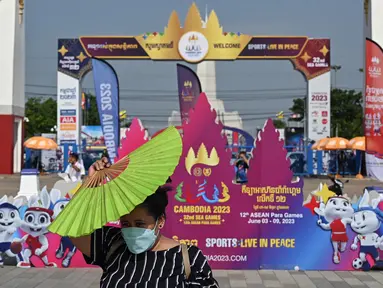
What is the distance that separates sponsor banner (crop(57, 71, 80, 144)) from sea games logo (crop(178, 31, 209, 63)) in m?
6.14

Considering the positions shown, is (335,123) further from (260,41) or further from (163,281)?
(163,281)

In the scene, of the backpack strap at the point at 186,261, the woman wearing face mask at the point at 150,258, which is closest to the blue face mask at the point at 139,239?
the woman wearing face mask at the point at 150,258

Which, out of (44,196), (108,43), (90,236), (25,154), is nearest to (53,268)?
(44,196)

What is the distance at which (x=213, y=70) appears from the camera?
186ft

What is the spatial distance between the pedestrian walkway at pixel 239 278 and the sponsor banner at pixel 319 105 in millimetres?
24040

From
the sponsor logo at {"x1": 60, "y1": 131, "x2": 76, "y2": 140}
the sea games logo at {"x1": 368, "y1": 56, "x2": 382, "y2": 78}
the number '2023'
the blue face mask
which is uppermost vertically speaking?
the number '2023'

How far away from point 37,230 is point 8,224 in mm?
415

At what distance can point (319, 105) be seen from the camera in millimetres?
31094

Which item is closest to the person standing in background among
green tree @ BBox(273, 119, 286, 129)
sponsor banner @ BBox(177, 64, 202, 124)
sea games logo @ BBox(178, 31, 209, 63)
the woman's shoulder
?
sponsor banner @ BBox(177, 64, 202, 124)

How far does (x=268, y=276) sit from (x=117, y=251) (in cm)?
525

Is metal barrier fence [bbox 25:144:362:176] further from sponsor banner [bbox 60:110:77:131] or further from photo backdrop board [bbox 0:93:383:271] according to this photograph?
photo backdrop board [bbox 0:93:383:271]

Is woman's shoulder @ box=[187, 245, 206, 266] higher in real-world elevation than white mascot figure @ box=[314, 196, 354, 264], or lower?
higher

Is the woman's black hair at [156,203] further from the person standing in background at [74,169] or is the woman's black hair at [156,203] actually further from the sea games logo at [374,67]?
the sea games logo at [374,67]

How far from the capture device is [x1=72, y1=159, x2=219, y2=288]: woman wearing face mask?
2.27 meters
